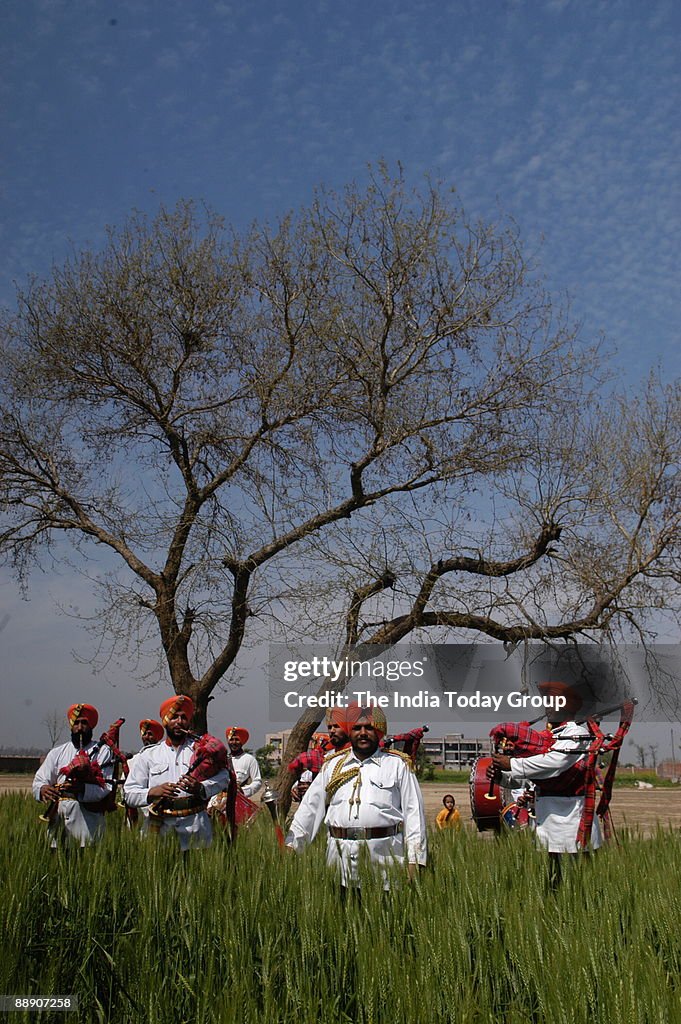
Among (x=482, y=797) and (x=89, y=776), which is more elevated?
(x=89, y=776)

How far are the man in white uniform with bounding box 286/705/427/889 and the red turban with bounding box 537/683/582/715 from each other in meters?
1.79

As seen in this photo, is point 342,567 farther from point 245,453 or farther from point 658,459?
point 658,459

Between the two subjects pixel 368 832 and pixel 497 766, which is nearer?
pixel 368 832

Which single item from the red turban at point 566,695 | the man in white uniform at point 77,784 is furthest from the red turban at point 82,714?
the red turban at point 566,695

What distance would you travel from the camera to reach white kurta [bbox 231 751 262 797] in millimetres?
10539

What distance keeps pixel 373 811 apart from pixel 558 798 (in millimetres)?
1961

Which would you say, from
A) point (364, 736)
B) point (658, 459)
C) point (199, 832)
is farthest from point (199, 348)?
point (364, 736)

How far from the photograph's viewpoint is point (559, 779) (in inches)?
242

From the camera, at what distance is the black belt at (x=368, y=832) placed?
4656 millimetres

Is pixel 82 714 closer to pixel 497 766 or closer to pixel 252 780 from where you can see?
pixel 497 766

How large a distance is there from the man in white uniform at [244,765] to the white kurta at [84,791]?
9.86ft

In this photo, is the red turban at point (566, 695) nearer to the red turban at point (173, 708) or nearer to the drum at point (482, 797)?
the red turban at point (173, 708)

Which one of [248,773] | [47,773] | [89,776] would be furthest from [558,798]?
[248,773]

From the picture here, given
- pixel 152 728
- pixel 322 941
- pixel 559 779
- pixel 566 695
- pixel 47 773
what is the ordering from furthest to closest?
pixel 152 728 → pixel 47 773 → pixel 566 695 → pixel 559 779 → pixel 322 941
